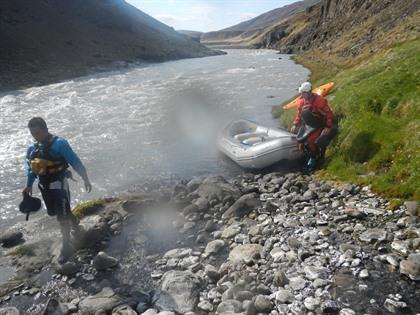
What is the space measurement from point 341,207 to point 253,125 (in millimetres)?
10143

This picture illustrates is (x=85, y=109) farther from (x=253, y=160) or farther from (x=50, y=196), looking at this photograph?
(x=50, y=196)

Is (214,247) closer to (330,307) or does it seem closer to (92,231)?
(330,307)

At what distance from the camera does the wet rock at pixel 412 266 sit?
7127 mm

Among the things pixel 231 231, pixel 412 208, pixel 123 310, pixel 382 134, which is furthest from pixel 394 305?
pixel 382 134

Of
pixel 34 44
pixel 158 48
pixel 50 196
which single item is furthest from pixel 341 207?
pixel 158 48

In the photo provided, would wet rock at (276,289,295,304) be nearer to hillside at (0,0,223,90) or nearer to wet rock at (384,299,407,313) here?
wet rock at (384,299,407,313)

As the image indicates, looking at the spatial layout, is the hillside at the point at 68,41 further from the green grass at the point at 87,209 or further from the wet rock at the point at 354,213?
the wet rock at the point at 354,213

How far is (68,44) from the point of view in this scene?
277 ft

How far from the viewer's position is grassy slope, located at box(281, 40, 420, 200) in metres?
10.3

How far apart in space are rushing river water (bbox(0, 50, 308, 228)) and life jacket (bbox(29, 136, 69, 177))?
5.00 meters

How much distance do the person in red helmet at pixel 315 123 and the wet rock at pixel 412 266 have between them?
21.6 ft

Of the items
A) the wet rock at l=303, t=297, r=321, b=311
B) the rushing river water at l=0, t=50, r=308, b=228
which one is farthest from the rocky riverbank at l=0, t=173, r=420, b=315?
the rushing river water at l=0, t=50, r=308, b=228

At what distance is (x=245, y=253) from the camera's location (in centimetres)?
911

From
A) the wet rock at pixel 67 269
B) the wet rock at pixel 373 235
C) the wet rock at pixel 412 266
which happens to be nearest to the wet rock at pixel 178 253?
the wet rock at pixel 67 269
